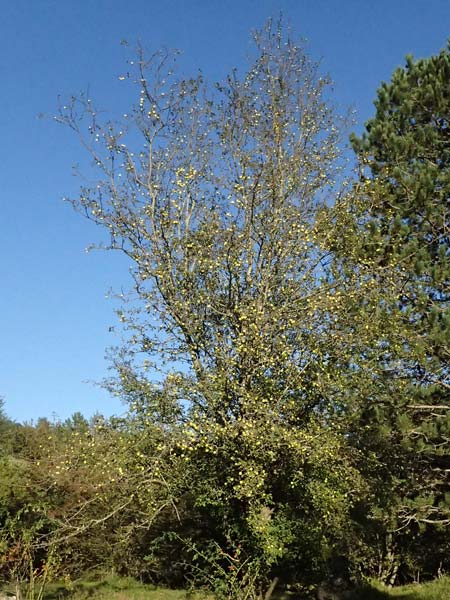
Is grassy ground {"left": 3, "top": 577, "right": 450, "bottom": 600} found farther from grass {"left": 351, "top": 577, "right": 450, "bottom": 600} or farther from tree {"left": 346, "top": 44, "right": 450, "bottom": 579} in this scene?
tree {"left": 346, "top": 44, "right": 450, "bottom": 579}

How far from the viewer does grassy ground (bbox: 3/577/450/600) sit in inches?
529

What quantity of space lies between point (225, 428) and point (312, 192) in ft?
18.2

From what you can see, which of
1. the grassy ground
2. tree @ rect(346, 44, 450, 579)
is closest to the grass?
the grassy ground

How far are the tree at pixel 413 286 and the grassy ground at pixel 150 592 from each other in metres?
1.85

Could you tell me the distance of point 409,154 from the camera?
627 inches

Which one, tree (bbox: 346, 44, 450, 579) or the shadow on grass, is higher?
tree (bbox: 346, 44, 450, 579)

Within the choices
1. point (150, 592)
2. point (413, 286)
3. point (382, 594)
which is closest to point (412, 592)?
point (382, 594)

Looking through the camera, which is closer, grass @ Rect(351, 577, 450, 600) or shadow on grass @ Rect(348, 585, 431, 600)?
grass @ Rect(351, 577, 450, 600)

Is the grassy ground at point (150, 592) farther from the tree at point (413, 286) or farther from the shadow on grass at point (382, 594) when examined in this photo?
the tree at point (413, 286)

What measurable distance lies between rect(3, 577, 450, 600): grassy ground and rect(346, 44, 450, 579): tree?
6.08 ft

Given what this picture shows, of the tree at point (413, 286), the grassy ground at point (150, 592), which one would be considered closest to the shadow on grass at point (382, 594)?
the grassy ground at point (150, 592)

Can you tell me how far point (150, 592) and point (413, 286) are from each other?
379 inches

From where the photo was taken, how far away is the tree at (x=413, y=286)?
13328 mm

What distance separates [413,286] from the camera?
14.2 metres
